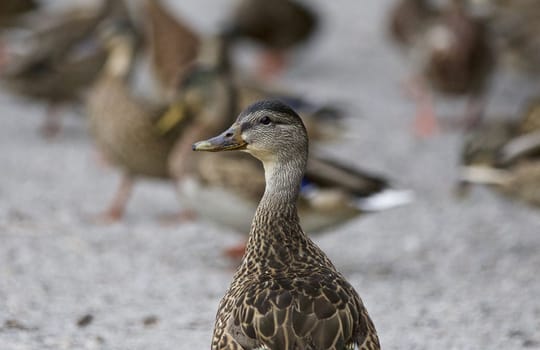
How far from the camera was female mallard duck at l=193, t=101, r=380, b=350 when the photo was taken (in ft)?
11.6

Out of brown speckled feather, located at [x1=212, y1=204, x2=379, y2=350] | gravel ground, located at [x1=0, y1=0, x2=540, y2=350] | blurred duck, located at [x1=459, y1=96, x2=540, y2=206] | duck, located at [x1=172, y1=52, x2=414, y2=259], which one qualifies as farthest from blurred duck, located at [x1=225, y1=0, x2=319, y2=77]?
brown speckled feather, located at [x1=212, y1=204, x2=379, y2=350]

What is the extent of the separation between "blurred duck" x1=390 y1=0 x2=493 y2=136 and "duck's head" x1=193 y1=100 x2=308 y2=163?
564 cm

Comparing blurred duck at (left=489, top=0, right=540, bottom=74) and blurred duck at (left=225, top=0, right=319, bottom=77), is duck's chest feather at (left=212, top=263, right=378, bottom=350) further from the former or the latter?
blurred duck at (left=225, top=0, right=319, bottom=77)

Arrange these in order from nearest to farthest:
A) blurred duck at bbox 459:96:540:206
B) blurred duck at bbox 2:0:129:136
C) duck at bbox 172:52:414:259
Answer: duck at bbox 172:52:414:259 → blurred duck at bbox 459:96:540:206 → blurred duck at bbox 2:0:129:136

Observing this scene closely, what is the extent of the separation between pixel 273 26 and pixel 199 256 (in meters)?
6.19

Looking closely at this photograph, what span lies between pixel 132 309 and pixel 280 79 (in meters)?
7.12

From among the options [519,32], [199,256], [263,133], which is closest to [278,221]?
[263,133]

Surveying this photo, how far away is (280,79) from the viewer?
40.1 ft

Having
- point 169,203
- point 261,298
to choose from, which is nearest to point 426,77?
point 169,203

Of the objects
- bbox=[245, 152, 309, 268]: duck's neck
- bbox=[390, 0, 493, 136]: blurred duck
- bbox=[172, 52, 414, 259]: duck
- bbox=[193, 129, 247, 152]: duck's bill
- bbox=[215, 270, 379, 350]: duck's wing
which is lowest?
bbox=[215, 270, 379, 350]: duck's wing

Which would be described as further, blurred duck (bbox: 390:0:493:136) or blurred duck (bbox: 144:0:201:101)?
blurred duck (bbox: 390:0:493:136)

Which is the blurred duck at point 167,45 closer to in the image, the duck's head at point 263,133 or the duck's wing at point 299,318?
the duck's head at point 263,133

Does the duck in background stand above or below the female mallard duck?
above

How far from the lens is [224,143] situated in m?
4.41
